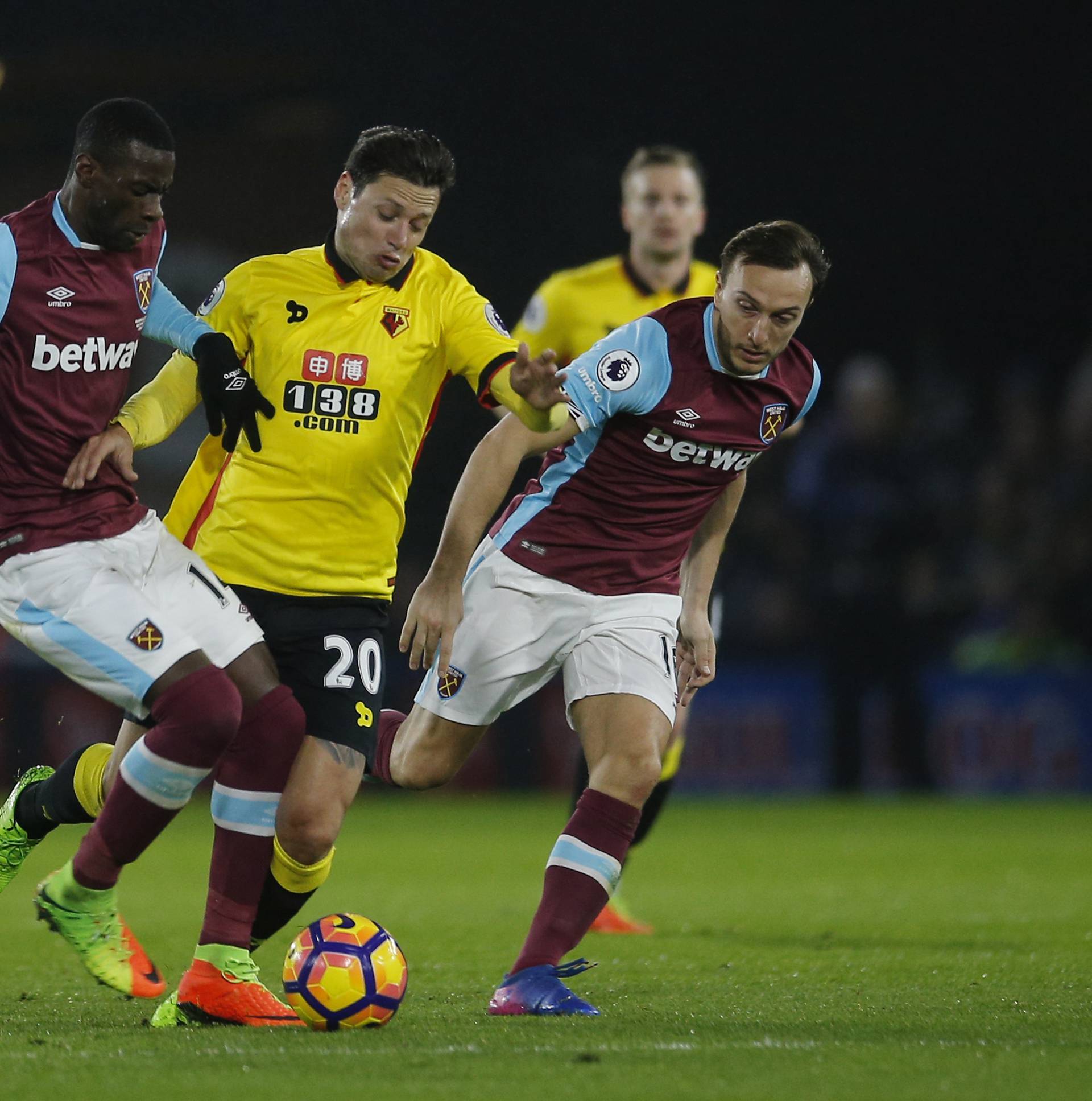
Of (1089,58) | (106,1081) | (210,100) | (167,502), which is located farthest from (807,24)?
(106,1081)

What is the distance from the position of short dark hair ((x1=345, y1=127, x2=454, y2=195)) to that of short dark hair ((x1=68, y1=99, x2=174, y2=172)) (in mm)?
577

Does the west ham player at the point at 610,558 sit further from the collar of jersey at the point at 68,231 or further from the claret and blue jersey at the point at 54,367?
the collar of jersey at the point at 68,231

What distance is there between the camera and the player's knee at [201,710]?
4.13 m

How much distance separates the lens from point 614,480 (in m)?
5.03

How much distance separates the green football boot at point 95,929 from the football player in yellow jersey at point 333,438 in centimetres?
41

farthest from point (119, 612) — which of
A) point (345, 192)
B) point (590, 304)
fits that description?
point (590, 304)

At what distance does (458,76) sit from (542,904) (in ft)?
30.0

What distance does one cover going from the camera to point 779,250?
475 centimetres

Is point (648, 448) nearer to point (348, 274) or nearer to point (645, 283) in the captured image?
point (348, 274)

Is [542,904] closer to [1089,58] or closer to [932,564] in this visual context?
[932,564]

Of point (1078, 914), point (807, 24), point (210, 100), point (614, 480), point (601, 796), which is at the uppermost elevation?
point (807, 24)

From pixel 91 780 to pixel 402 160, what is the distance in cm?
182

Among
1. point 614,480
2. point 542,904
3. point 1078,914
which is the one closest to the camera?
point 542,904

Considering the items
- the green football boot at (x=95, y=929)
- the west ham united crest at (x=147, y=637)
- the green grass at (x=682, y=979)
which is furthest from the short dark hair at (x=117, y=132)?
the green grass at (x=682, y=979)
